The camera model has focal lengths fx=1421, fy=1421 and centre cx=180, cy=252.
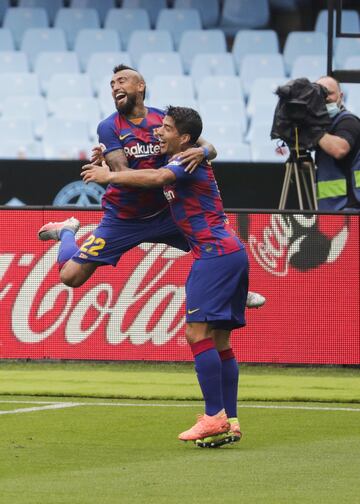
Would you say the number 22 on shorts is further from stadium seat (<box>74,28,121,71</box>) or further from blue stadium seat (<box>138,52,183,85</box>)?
stadium seat (<box>74,28,121,71</box>)

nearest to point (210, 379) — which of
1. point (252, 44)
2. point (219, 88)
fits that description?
point (219, 88)

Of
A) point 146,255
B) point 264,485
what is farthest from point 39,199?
point 264,485

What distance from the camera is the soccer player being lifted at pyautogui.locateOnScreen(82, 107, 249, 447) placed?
8281 millimetres

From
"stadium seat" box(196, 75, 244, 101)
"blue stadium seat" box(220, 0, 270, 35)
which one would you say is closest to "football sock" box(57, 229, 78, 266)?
"stadium seat" box(196, 75, 244, 101)

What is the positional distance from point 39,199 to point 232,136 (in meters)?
3.91

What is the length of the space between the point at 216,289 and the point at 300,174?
7.16 m

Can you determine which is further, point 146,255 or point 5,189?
point 5,189

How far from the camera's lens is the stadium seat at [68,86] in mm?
19672

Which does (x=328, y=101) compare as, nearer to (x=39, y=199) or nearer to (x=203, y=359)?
(x=39, y=199)

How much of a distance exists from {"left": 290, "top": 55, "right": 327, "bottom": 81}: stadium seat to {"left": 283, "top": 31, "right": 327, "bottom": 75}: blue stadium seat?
18.1 inches

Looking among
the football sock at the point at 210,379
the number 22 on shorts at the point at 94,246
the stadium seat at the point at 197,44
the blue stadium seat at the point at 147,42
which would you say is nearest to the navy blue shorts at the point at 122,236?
the number 22 on shorts at the point at 94,246

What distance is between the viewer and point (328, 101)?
43.5 ft

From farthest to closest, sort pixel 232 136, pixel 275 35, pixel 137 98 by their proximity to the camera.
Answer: pixel 275 35 → pixel 232 136 → pixel 137 98

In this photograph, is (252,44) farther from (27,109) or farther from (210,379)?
(210,379)
